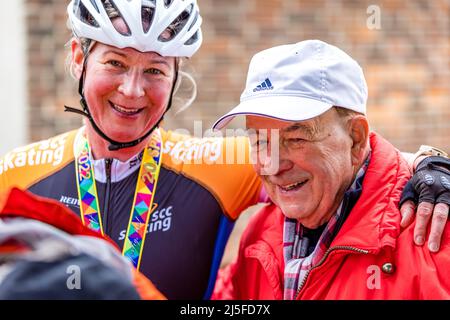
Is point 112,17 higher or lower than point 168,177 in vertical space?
higher

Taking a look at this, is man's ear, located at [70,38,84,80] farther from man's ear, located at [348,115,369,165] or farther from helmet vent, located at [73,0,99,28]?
man's ear, located at [348,115,369,165]

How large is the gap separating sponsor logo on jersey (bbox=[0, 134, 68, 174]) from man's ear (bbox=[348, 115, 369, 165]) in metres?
1.25

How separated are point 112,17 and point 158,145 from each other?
22.7 inches

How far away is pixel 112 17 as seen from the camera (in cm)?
270

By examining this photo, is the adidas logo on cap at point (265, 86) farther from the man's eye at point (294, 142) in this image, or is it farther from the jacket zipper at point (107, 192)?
the jacket zipper at point (107, 192)

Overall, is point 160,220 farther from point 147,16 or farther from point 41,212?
point 41,212

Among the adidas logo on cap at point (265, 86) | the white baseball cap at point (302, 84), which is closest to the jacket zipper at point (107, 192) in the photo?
the white baseball cap at point (302, 84)

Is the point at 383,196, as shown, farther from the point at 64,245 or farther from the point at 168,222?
the point at 64,245

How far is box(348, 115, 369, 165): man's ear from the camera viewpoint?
2324 millimetres

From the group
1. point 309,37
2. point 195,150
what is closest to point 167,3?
point 195,150

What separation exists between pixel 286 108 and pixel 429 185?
533mm

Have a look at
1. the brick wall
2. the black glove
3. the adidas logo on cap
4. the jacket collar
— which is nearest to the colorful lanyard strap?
the adidas logo on cap

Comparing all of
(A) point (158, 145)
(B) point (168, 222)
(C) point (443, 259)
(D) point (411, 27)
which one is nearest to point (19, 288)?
(C) point (443, 259)

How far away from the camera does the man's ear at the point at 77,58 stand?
2818 mm
